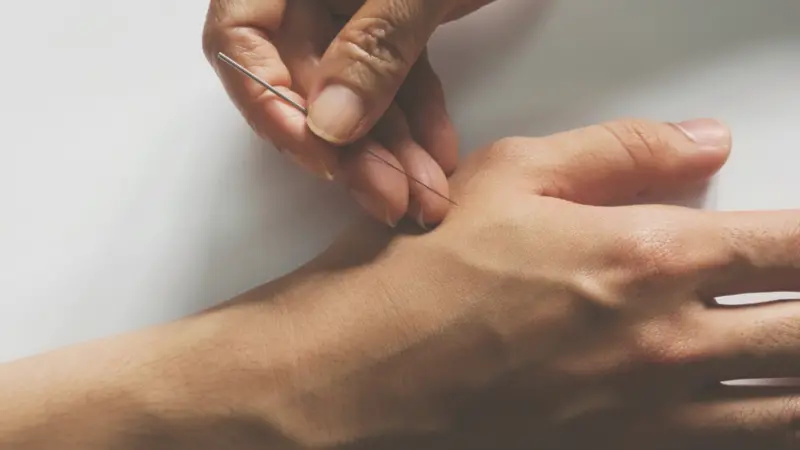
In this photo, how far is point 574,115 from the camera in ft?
3.27

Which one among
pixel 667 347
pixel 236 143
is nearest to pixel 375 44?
pixel 236 143

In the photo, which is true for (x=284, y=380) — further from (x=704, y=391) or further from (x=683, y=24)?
(x=683, y=24)

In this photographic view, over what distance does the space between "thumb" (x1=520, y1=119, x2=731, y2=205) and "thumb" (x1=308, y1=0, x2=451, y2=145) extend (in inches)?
7.3

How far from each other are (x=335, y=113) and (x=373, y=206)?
109 millimetres

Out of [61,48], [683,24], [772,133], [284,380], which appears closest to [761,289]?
[772,133]

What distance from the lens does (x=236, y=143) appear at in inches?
41.7

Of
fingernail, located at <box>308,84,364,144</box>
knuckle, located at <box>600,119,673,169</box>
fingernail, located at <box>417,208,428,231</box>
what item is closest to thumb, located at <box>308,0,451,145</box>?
fingernail, located at <box>308,84,364,144</box>

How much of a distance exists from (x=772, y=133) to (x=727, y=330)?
0.74ft

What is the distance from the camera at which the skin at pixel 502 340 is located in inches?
34.2

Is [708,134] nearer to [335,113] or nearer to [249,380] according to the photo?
[335,113]

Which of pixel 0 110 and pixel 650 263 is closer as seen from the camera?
pixel 650 263

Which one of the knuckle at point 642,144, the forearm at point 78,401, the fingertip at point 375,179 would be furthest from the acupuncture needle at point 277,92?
the forearm at point 78,401

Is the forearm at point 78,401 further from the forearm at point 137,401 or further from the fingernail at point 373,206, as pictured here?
the fingernail at point 373,206

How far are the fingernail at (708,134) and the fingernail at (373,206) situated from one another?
308 mm
